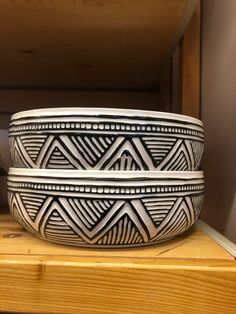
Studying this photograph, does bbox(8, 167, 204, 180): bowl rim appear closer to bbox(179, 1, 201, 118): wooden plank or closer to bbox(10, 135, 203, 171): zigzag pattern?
bbox(10, 135, 203, 171): zigzag pattern

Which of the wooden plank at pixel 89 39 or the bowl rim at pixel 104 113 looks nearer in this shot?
the bowl rim at pixel 104 113

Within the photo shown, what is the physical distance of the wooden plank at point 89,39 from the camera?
48 cm

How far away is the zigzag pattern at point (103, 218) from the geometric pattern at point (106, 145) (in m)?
0.03

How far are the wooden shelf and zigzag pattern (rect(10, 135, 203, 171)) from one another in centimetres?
9

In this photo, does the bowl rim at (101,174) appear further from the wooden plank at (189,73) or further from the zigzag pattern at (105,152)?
the wooden plank at (189,73)

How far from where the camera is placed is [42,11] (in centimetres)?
49

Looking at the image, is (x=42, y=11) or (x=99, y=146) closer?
(x=99, y=146)

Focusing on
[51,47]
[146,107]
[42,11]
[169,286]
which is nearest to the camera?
[169,286]

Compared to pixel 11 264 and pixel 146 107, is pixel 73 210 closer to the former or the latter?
pixel 11 264

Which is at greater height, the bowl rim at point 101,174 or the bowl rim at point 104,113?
the bowl rim at point 104,113

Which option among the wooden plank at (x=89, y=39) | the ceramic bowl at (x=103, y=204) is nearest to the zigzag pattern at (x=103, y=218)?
the ceramic bowl at (x=103, y=204)

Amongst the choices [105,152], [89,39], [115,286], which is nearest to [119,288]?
[115,286]

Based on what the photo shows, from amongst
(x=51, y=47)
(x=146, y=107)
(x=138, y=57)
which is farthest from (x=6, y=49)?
(x=146, y=107)

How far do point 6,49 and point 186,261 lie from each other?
1.52 feet
